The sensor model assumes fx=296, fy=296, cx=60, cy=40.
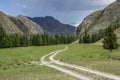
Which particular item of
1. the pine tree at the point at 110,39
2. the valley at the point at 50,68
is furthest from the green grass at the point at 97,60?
the pine tree at the point at 110,39

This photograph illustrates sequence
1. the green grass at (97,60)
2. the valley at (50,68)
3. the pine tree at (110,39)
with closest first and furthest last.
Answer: the valley at (50,68) → the green grass at (97,60) → the pine tree at (110,39)

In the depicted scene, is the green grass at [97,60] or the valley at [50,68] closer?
the valley at [50,68]

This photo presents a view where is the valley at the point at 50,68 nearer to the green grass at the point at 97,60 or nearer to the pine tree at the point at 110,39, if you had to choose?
the green grass at the point at 97,60

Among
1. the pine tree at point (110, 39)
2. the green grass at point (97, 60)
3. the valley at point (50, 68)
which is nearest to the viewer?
the valley at point (50, 68)

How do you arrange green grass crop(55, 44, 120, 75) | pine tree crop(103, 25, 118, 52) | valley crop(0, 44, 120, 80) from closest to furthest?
valley crop(0, 44, 120, 80) → green grass crop(55, 44, 120, 75) → pine tree crop(103, 25, 118, 52)

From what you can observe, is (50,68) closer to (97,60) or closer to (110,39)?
(97,60)

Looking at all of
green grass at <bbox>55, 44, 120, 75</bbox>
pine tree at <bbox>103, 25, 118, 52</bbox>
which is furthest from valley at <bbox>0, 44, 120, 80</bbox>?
pine tree at <bbox>103, 25, 118, 52</bbox>

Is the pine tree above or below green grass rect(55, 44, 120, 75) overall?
above

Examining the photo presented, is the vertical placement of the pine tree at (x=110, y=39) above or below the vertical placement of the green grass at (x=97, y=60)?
above

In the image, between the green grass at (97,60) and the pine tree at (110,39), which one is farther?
the pine tree at (110,39)

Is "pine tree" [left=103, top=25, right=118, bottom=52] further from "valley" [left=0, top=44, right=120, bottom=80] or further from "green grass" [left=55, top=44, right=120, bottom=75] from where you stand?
"valley" [left=0, top=44, right=120, bottom=80]

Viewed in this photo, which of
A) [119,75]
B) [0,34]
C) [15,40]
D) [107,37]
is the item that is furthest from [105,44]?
[15,40]

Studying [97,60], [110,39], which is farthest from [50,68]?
[110,39]

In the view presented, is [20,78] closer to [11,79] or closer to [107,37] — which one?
[11,79]
